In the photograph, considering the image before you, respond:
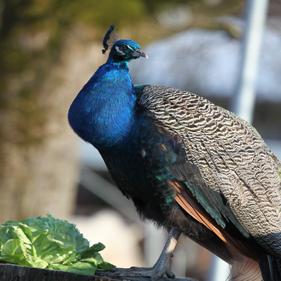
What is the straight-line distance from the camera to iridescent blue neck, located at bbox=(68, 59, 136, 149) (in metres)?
5.73

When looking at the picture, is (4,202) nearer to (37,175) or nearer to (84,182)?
(37,175)

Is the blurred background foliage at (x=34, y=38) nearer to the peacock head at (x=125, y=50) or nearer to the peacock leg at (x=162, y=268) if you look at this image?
the peacock head at (x=125, y=50)

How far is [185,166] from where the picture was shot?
561 cm

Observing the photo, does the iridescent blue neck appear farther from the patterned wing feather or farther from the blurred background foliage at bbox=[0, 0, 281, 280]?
the blurred background foliage at bbox=[0, 0, 281, 280]

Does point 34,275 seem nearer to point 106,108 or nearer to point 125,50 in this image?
point 106,108

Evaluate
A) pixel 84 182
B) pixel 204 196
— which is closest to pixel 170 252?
pixel 204 196

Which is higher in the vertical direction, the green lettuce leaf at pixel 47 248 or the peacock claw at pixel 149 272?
the green lettuce leaf at pixel 47 248

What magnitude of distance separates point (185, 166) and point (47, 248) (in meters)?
1.03

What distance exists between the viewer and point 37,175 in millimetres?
11477

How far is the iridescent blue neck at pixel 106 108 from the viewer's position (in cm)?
573

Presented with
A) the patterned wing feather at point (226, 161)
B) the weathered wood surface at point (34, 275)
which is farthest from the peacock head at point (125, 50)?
the weathered wood surface at point (34, 275)

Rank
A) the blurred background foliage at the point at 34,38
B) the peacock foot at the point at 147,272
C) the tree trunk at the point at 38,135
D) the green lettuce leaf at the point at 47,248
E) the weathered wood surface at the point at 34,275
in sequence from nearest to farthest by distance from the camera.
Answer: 1. the weathered wood surface at the point at 34,275
2. the green lettuce leaf at the point at 47,248
3. the peacock foot at the point at 147,272
4. the blurred background foliage at the point at 34,38
5. the tree trunk at the point at 38,135

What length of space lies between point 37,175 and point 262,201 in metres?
6.01

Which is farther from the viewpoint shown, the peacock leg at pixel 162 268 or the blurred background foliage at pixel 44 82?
the blurred background foliage at pixel 44 82
